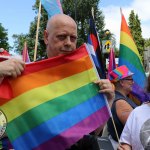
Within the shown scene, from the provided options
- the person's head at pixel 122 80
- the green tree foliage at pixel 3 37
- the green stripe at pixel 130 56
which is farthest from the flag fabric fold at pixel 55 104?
the green tree foliage at pixel 3 37

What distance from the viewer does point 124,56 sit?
7.07 meters

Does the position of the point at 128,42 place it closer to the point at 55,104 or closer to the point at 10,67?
the point at 55,104

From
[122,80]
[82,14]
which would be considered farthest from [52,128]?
[82,14]

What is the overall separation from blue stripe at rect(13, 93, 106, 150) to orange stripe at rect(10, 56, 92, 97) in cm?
23

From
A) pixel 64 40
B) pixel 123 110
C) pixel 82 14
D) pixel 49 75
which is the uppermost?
pixel 82 14

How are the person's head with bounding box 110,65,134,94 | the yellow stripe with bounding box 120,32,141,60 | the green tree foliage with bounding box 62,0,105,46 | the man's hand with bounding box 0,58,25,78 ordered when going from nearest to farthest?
the man's hand with bounding box 0,58,25,78 → the person's head with bounding box 110,65,134,94 → the yellow stripe with bounding box 120,32,141,60 → the green tree foliage with bounding box 62,0,105,46

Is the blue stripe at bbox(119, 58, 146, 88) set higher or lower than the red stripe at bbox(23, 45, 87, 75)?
lower

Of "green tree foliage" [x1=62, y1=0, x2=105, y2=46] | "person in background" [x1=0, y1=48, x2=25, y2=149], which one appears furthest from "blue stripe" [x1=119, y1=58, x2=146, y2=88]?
"green tree foliage" [x1=62, y1=0, x2=105, y2=46]

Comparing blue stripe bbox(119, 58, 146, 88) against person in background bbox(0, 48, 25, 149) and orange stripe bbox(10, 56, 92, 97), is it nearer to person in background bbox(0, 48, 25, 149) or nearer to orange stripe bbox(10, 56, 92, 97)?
orange stripe bbox(10, 56, 92, 97)

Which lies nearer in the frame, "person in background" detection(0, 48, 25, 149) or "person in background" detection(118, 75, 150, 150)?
"person in background" detection(0, 48, 25, 149)

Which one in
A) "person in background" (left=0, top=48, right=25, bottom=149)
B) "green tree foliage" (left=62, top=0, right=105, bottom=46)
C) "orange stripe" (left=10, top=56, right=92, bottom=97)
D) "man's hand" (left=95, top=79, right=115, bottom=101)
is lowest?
"man's hand" (left=95, top=79, right=115, bottom=101)

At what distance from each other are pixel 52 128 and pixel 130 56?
4.63 meters

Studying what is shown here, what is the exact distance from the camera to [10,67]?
7.80ft

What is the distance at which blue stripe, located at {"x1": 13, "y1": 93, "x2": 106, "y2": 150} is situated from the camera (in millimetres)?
2531
